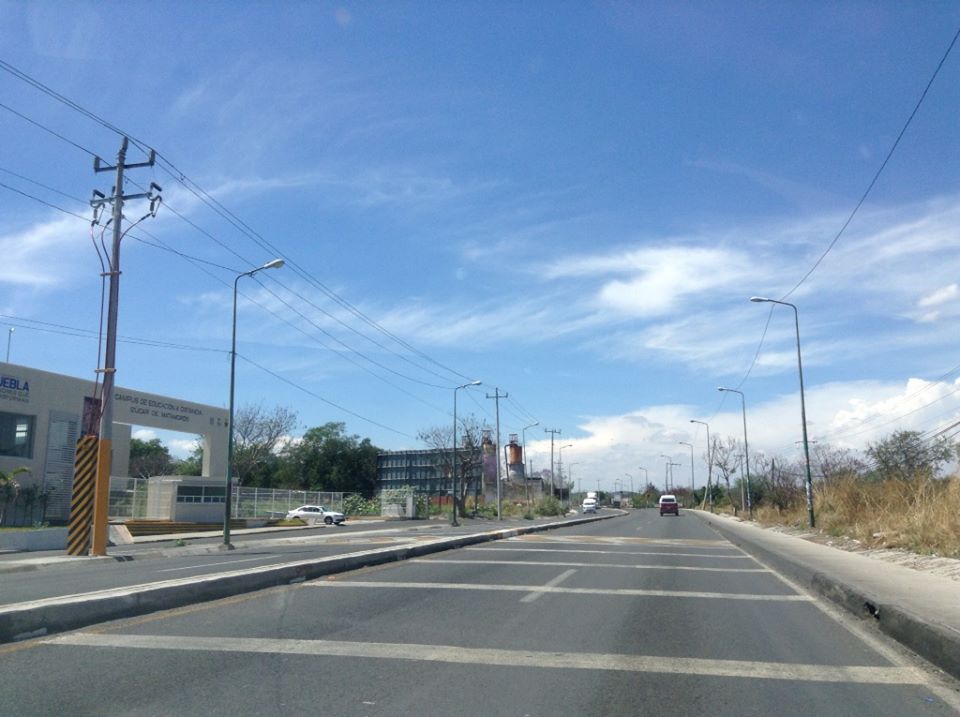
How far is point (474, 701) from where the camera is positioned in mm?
6496

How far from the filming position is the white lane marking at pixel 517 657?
300 inches

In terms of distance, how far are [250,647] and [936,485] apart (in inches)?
866

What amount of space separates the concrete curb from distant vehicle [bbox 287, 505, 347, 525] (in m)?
46.0

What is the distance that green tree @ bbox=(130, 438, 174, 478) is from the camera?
90062 millimetres

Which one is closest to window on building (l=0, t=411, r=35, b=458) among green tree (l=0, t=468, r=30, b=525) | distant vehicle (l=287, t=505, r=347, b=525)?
green tree (l=0, t=468, r=30, b=525)

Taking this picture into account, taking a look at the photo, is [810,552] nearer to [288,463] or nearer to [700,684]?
[700,684]

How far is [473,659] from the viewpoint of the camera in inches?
313

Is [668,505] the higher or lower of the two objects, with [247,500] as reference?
lower

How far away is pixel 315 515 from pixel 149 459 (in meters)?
38.3

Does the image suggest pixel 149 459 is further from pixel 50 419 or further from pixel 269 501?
pixel 50 419

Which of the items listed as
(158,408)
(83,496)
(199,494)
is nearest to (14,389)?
(158,408)

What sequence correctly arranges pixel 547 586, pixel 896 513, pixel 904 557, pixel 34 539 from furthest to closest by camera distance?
pixel 34 539 → pixel 896 513 → pixel 904 557 → pixel 547 586

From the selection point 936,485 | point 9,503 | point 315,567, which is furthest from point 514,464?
point 315,567

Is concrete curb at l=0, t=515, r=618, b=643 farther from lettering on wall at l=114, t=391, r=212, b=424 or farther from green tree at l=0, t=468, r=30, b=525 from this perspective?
lettering on wall at l=114, t=391, r=212, b=424
